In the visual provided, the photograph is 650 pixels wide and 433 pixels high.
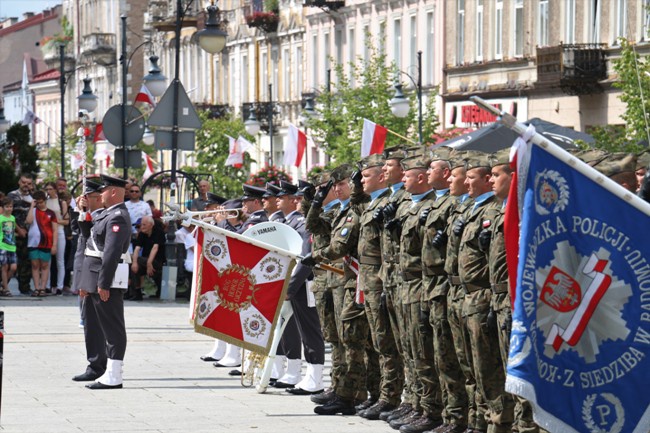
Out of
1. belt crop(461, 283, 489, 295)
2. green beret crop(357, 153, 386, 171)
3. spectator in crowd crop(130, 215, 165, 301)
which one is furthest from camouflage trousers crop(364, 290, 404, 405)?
spectator in crowd crop(130, 215, 165, 301)

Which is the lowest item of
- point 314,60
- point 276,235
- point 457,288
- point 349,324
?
point 349,324

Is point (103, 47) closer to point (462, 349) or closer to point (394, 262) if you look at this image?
point (394, 262)

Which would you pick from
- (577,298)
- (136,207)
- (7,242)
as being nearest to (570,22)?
(136,207)

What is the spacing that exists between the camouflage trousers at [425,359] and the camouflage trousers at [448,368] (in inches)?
13.4

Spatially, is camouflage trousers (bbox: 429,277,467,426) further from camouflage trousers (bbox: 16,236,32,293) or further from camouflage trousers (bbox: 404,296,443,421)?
camouflage trousers (bbox: 16,236,32,293)

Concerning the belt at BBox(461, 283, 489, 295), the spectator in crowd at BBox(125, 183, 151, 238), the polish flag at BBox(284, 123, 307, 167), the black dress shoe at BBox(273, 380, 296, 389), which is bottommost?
the black dress shoe at BBox(273, 380, 296, 389)

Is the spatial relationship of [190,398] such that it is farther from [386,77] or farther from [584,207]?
[386,77]

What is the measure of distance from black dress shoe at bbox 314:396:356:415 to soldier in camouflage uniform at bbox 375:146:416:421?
58cm

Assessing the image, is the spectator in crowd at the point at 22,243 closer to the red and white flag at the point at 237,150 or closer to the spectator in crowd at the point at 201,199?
the spectator in crowd at the point at 201,199

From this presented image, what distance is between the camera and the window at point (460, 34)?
160 ft

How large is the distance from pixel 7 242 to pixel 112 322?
41.2 feet

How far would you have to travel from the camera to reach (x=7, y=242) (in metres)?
28.3

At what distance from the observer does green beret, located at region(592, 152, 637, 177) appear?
34.3 ft

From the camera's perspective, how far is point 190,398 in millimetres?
15406
